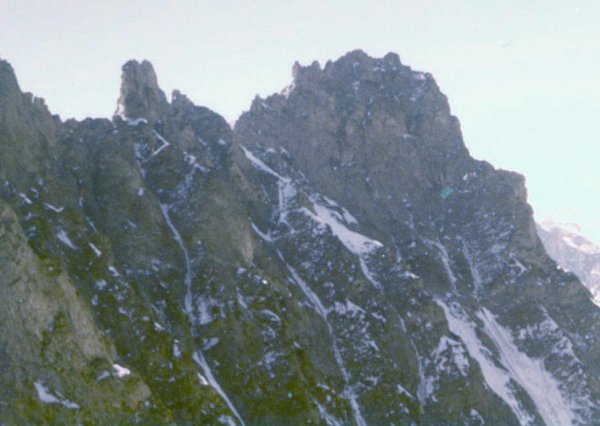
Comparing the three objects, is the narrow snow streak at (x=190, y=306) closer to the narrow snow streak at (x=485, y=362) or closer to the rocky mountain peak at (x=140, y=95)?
the rocky mountain peak at (x=140, y=95)

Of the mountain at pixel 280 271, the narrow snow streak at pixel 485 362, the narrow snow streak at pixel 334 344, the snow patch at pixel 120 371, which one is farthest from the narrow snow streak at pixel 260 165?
the snow patch at pixel 120 371

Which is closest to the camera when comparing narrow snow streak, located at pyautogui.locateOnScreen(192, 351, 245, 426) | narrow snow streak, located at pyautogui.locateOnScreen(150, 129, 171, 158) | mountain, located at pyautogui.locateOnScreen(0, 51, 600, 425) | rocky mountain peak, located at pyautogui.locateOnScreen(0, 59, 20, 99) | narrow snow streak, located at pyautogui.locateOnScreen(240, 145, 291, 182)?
mountain, located at pyautogui.locateOnScreen(0, 51, 600, 425)

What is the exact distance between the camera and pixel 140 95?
443 ft

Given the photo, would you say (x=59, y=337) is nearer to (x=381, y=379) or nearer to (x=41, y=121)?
(x=41, y=121)

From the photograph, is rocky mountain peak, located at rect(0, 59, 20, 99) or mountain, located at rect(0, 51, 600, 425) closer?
mountain, located at rect(0, 51, 600, 425)

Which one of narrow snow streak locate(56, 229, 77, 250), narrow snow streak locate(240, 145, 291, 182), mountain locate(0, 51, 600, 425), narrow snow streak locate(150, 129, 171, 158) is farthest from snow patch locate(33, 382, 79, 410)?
narrow snow streak locate(240, 145, 291, 182)

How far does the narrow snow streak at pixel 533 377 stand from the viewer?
123 metres

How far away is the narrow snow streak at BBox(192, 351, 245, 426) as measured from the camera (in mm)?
84250

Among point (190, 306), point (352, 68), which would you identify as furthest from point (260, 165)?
point (190, 306)

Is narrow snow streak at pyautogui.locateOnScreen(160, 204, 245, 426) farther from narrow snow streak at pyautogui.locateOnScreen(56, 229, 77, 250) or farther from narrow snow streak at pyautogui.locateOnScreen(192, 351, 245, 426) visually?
narrow snow streak at pyautogui.locateOnScreen(56, 229, 77, 250)

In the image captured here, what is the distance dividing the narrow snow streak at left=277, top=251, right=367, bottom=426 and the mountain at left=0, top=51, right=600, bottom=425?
616mm

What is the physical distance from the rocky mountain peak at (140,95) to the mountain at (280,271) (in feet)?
1.66

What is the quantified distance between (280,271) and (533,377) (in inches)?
2294

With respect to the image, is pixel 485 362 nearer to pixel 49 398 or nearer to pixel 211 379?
pixel 211 379
